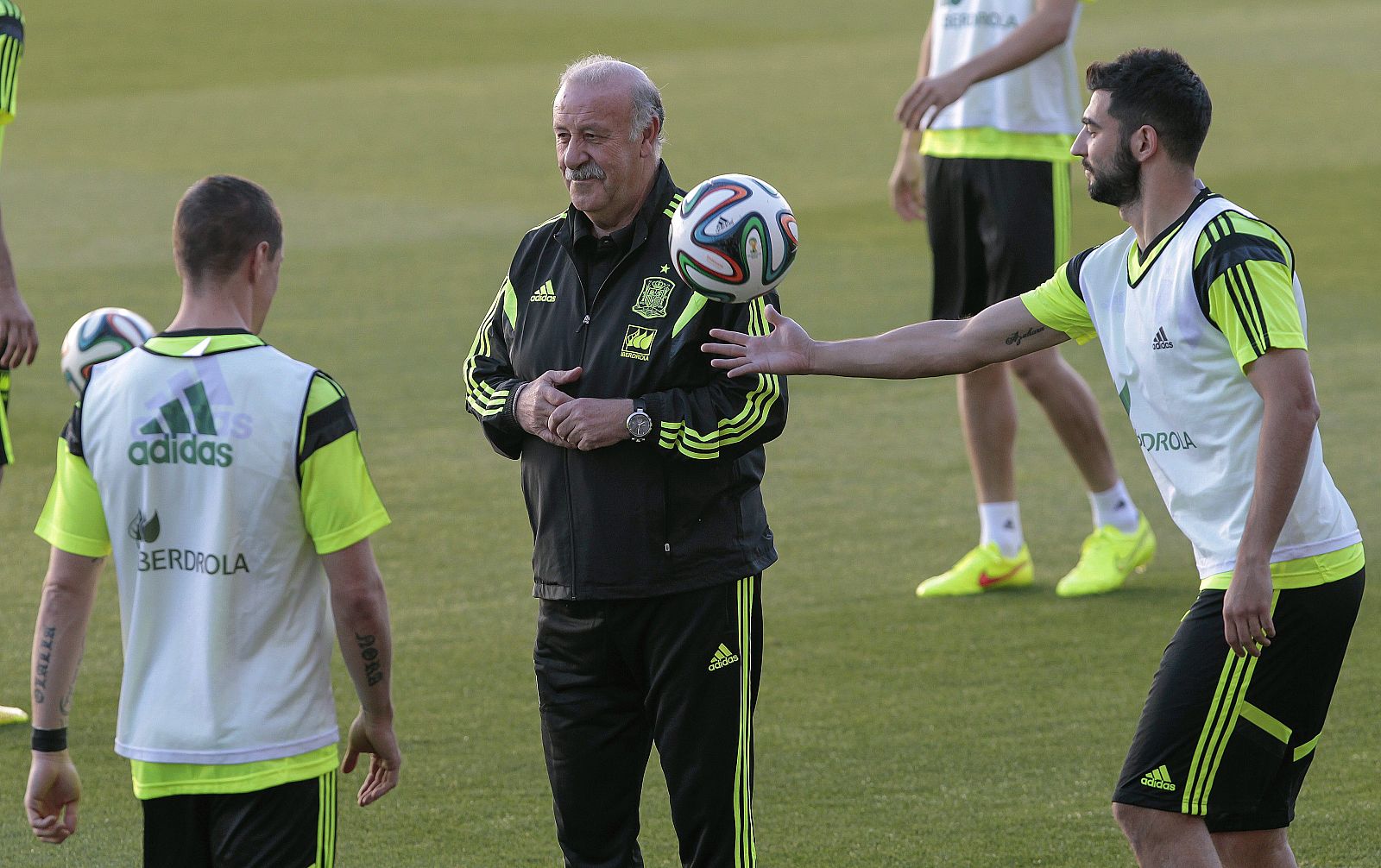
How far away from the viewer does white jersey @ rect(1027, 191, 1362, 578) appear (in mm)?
4172

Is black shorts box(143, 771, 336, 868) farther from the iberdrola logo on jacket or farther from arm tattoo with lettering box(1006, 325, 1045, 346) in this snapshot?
arm tattoo with lettering box(1006, 325, 1045, 346)

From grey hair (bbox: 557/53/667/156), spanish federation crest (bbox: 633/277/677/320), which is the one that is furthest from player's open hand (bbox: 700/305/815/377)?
grey hair (bbox: 557/53/667/156)

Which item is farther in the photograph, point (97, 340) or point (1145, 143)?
point (97, 340)

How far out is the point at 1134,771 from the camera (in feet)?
13.8

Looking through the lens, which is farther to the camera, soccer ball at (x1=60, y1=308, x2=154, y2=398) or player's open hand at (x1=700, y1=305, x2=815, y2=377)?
soccer ball at (x1=60, y1=308, x2=154, y2=398)

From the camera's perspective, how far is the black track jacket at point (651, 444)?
432 cm

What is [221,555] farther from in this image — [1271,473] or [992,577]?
[992,577]

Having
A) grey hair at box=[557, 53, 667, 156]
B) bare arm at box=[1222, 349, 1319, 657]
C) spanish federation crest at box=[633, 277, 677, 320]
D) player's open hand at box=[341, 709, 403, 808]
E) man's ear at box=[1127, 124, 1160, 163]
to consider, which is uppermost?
grey hair at box=[557, 53, 667, 156]

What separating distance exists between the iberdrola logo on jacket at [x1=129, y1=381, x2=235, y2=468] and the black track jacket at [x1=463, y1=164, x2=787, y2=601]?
0.94m

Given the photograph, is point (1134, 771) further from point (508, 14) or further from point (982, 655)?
point (508, 14)

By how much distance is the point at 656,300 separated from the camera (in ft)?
14.3

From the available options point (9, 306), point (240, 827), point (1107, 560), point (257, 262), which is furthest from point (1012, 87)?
point (240, 827)

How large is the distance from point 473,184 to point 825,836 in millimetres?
15270

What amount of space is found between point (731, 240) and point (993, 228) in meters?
3.82
